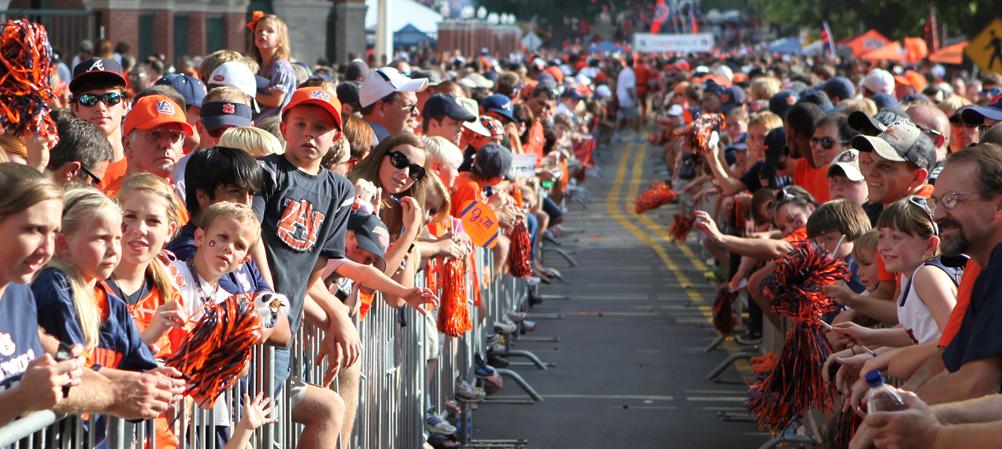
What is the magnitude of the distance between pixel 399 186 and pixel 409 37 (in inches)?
2214

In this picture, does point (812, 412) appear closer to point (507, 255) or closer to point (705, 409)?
point (705, 409)

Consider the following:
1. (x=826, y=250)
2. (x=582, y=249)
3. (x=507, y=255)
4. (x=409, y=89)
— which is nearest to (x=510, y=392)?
(x=507, y=255)

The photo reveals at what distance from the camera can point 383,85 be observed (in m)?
9.97

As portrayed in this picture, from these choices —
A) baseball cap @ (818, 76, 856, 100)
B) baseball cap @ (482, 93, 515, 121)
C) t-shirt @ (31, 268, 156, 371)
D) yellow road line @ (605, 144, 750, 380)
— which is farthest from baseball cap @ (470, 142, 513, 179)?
baseball cap @ (818, 76, 856, 100)

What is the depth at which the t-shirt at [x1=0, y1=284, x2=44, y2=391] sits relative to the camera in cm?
430

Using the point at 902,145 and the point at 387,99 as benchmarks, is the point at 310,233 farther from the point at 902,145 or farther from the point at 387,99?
the point at 902,145

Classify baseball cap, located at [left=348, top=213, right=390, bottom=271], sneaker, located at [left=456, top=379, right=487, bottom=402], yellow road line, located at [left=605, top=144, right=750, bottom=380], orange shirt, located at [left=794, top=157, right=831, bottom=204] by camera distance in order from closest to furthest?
baseball cap, located at [left=348, top=213, right=390, bottom=271], sneaker, located at [left=456, top=379, right=487, bottom=402], orange shirt, located at [left=794, top=157, right=831, bottom=204], yellow road line, located at [left=605, top=144, right=750, bottom=380]

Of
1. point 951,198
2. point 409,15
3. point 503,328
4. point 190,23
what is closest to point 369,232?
point 951,198

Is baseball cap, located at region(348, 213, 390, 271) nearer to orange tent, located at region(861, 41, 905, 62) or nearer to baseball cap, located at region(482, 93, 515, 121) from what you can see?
baseball cap, located at region(482, 93, 515, 121)

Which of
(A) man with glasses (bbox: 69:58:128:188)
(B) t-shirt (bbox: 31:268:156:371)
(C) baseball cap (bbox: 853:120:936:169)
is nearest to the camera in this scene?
(B) t-shirt (bbox: 31:268:156:371)

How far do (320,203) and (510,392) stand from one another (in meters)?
4.90

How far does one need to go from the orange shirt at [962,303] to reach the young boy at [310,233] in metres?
2.58

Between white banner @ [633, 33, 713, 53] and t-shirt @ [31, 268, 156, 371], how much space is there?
44290 millimetres

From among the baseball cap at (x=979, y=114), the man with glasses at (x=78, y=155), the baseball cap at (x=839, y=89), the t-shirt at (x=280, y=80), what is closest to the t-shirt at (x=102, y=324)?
the man with glasses at (x=78, y=155)
